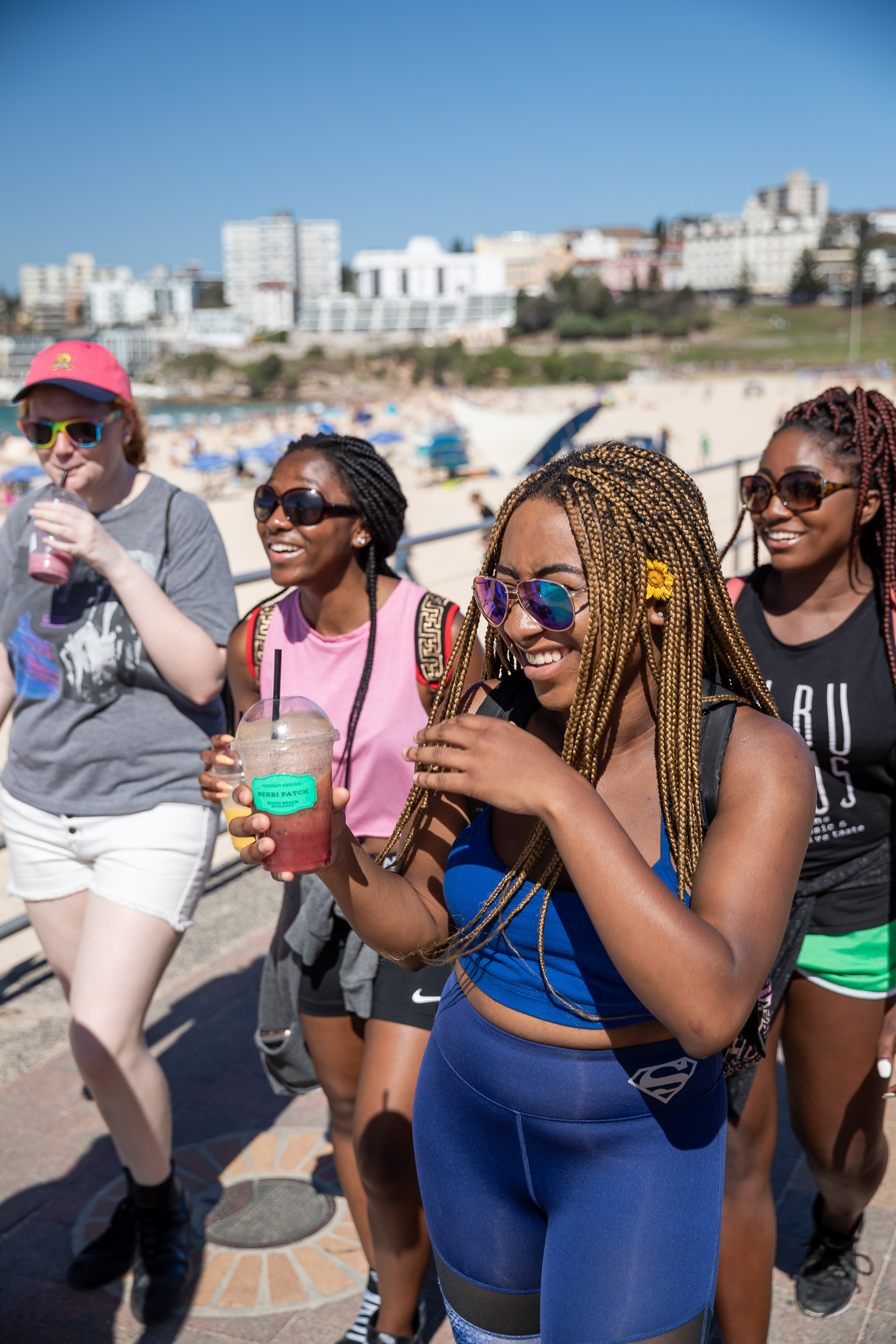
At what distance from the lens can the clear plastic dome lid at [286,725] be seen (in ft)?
5.65

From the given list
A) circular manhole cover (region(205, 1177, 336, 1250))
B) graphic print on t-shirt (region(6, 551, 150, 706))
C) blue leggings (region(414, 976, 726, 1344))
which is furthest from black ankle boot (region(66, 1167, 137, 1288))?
blue leggings (region(414, 976, 726, 1344))

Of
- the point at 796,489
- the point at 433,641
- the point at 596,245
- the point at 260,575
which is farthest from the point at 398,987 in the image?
the point at 596,245

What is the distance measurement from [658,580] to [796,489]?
3.96 ft

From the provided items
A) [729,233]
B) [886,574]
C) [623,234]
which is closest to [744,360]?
[729,233]

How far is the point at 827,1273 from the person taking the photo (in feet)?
9.45

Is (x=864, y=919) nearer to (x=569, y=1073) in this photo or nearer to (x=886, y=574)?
(x=886, y=574)

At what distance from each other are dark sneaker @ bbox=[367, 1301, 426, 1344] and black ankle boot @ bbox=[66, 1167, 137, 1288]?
69 cm

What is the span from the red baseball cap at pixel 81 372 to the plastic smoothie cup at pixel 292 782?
1498 mm

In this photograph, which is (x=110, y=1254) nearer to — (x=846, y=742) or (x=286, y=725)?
(x=286, y=725)

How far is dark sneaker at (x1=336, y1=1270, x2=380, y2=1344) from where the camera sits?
106 inches

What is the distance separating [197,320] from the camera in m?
182

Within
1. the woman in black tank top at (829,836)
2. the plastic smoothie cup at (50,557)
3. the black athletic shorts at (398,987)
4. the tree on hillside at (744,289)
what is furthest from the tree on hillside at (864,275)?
the black athletic shorts at (398,987)

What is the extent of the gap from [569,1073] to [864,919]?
1268mm

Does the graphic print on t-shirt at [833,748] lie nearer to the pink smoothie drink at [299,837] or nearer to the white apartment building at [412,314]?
the pink smoothie drink at [299,837]
